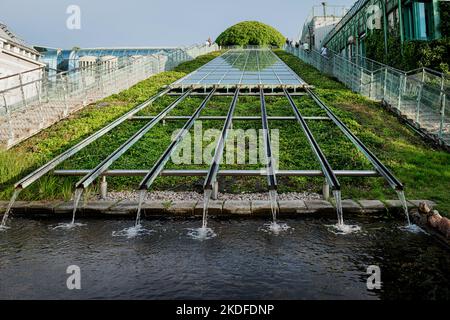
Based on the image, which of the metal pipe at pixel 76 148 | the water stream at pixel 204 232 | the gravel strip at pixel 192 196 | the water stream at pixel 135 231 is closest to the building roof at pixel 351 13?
the metal pipe at pixel 76 148

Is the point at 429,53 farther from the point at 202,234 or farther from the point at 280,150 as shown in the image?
the point at 202,234

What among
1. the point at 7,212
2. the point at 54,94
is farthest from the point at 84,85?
the point at 7,212

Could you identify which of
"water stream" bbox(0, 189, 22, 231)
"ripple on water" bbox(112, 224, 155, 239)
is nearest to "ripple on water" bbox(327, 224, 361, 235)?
"ripple on water" bbox(112, 224, 155, 239)

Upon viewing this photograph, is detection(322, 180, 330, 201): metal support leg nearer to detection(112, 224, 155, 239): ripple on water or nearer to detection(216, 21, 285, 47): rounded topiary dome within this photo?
detection(112, 224, 155, 239): ripple on water

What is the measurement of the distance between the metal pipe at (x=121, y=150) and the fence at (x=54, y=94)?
3.10 meters

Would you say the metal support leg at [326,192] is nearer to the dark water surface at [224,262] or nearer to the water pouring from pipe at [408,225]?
the dark water surface at [224,262]

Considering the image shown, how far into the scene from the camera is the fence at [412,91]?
10184mm

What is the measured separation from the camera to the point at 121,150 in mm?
8547

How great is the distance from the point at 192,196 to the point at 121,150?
2331mm

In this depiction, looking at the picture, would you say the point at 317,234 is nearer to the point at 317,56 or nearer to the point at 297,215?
the point at 297,215

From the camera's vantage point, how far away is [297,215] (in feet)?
20.1

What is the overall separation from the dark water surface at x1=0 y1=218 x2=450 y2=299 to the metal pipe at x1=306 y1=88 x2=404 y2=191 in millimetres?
643
